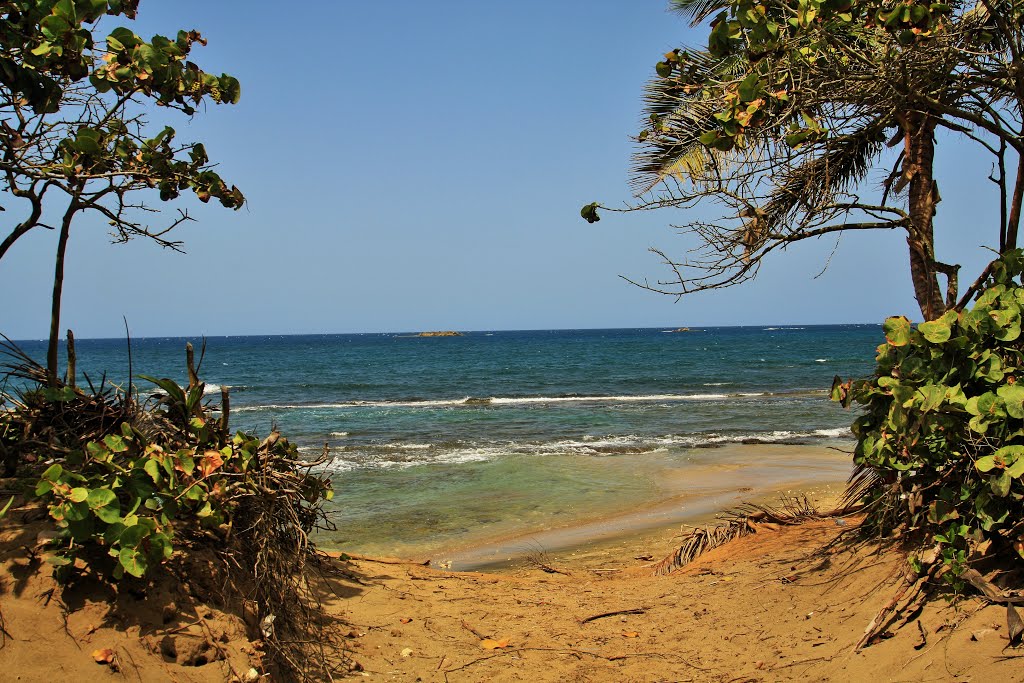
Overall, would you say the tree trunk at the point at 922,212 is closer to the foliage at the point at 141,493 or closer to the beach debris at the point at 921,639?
the beach debris at the point at 921,639

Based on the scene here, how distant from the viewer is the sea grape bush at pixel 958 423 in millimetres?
3533

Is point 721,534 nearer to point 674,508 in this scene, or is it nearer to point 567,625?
point 567,625

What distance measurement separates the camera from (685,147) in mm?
7004

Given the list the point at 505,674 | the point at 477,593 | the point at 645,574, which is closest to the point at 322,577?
the point at 477,593

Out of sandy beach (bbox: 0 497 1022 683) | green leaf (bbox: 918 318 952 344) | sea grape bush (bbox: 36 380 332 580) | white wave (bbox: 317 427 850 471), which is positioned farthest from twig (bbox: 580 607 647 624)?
white wave (bbox: 317 427 850 471)

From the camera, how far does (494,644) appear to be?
14.4 feet

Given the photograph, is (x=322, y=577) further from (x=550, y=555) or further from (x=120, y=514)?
(x=550, y=555)

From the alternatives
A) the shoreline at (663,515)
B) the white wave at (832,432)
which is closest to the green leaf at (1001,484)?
the shoreline at (663,515)

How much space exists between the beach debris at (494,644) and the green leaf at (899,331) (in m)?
2.87

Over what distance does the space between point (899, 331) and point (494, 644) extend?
2.98 meters

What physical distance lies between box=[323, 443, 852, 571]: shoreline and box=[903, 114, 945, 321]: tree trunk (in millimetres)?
3716

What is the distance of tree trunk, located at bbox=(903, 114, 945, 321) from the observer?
483 centimetres

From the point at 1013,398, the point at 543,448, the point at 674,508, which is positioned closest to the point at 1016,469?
the point at 1013,398

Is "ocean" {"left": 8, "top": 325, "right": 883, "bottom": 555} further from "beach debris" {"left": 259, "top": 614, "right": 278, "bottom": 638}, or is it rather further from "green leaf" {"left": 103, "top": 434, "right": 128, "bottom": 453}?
"beach debris" {"left": 259, "top": 614, "right": 278, "bottom": 638}
